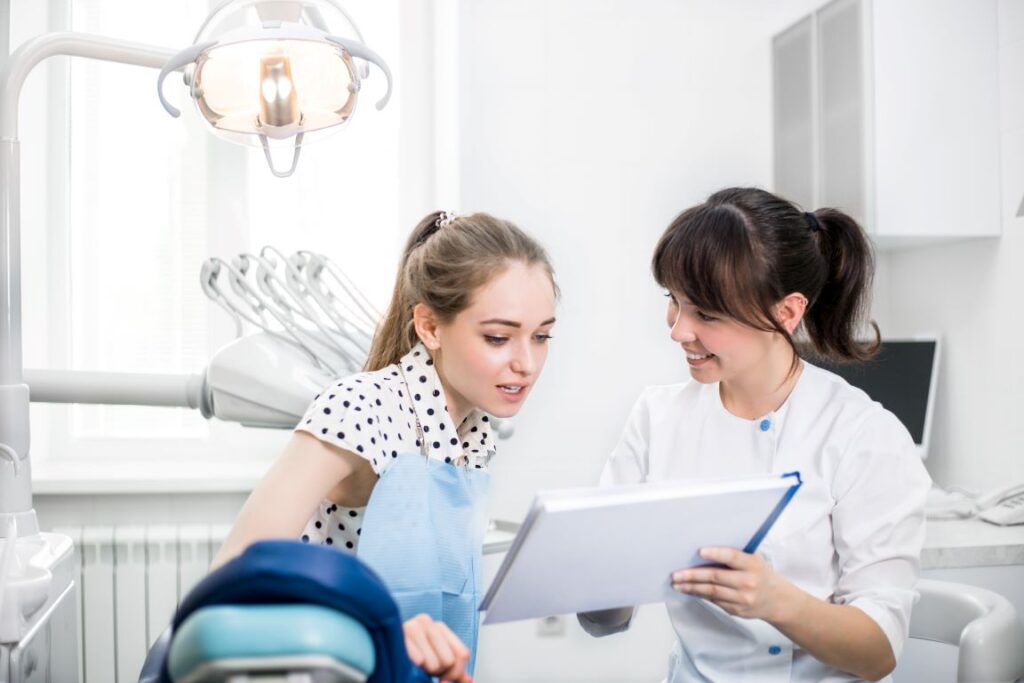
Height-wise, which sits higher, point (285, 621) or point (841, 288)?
point (841, 288)

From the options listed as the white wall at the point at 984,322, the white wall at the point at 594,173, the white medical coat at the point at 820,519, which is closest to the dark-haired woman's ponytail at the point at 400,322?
the white medical coat at the point at 820,519

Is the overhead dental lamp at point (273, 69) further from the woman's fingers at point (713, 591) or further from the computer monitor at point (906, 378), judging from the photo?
the computer monitor at point (906, 378)

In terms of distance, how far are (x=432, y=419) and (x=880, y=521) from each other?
0.58 m

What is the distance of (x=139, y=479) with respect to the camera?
7.39 feet

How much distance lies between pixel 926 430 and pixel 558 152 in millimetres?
1131

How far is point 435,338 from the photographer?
1180 millimetres

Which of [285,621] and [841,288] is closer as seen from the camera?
[285,621]

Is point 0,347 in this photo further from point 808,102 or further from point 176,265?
point 808,102

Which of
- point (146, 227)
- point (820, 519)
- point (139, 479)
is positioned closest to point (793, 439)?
point (820, 519)

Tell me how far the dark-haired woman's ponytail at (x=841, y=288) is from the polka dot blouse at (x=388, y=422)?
20.2 inches

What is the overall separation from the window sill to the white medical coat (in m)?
1.33

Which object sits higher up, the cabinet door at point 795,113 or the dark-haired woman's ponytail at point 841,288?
the cabinet door at point 795,113

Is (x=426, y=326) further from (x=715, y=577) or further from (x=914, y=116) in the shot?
(x=914, y=116)

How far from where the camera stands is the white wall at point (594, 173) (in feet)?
7.39
